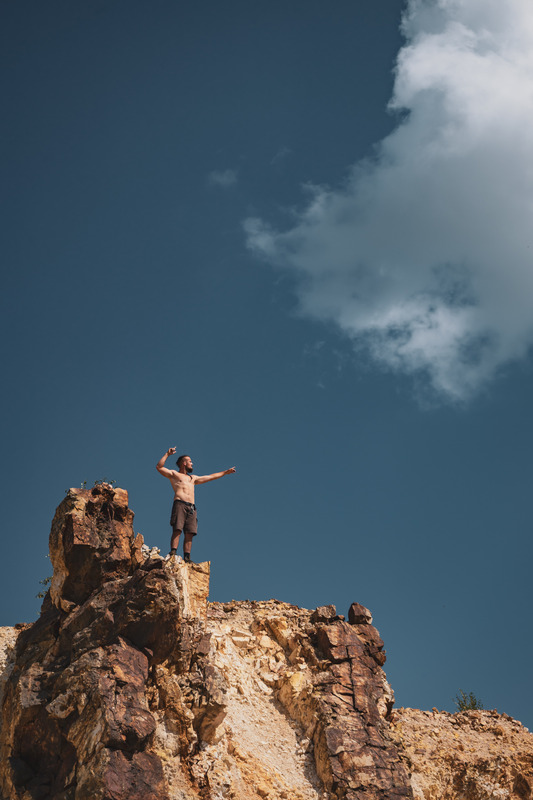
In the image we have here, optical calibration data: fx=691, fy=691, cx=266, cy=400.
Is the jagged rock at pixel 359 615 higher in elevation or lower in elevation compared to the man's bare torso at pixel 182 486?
lower

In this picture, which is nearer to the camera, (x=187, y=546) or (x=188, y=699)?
(x=188, y=699)

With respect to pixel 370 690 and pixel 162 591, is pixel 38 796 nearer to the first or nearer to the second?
pixel 162 591

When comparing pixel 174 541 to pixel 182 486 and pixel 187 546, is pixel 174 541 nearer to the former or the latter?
pixel 187 546

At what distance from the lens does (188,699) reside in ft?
52.7

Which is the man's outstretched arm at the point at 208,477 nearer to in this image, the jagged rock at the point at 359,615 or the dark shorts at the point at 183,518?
the dark shorts at the point at 183,518

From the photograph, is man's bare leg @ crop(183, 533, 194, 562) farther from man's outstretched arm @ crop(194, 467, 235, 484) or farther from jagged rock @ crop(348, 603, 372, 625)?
jagged rock @ crop(348, 603, 372, 625)

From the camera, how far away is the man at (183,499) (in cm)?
2077

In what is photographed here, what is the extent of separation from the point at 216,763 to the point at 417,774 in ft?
31.6

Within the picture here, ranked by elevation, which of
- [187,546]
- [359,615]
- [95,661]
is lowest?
[95,661]

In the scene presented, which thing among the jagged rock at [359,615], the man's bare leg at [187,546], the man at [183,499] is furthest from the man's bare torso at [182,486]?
the jagged rock at [359,615]

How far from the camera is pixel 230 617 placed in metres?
22.6

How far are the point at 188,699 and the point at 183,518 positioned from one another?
19.6 ft

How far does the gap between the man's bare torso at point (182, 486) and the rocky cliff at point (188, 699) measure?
196cm

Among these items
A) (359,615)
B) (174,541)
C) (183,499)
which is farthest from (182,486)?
(359,615)
